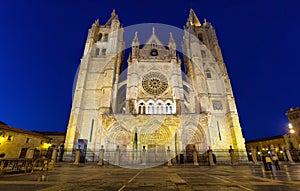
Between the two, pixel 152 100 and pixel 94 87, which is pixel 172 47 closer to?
pixel 152 100

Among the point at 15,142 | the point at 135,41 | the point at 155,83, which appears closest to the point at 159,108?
the point at 155,83

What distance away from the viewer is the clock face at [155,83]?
71.8 feet

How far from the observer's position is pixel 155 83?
2250 cm

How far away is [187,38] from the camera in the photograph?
1041 inches

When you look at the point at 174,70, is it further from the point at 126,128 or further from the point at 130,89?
the point at 126,128

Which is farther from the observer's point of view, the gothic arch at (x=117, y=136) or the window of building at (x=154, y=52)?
the window of building at (x=154, y=52)

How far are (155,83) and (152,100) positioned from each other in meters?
2.90

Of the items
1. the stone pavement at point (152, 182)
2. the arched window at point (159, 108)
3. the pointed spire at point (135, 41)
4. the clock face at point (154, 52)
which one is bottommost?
the stone pavement at point (152, 182)

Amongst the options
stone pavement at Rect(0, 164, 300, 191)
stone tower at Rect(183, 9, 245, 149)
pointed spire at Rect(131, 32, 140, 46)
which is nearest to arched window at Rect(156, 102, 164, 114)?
stone tower at Rect(183, 9, 245, 149)

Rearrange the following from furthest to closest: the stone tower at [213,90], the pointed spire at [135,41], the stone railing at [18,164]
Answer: the pointed spire at [135,41]
the stone tower at [213,90]
the stone railing at [18,164]

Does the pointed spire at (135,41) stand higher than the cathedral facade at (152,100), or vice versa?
the pointed spire at (135,41)

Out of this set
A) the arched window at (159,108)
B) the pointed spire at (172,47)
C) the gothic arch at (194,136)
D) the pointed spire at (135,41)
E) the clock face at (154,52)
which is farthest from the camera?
the clock face at (154,52)

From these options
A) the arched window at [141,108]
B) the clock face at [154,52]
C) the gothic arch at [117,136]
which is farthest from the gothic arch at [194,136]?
the clock face at [154,52]

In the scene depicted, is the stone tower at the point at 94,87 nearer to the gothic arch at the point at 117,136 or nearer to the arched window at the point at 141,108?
the gothic arch at the point at 117,136
